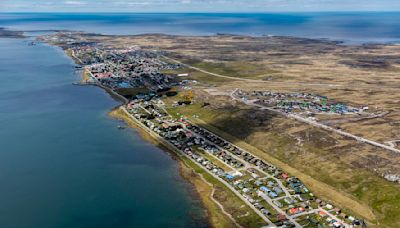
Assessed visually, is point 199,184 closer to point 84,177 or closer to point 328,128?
point 84,177

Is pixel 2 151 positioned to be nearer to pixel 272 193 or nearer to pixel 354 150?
pixel 272 193

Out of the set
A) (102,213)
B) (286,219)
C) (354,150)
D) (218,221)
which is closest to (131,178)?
(102,213)

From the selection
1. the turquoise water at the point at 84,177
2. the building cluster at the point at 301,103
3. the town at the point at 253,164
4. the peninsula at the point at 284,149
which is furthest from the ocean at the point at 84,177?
the building cluster at the point at 301,103

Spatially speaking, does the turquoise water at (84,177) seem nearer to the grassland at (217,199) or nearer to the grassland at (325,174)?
the grassland at (217,199)

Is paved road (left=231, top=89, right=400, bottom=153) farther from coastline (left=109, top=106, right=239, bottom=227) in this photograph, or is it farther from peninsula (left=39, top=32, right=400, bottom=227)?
coastline (left=109, top=106, right=239, bottom=227)

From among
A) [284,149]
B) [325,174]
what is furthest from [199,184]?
[325,174]

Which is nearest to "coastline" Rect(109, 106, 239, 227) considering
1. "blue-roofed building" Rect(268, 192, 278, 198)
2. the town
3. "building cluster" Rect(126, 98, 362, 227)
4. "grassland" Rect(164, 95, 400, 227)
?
the town
